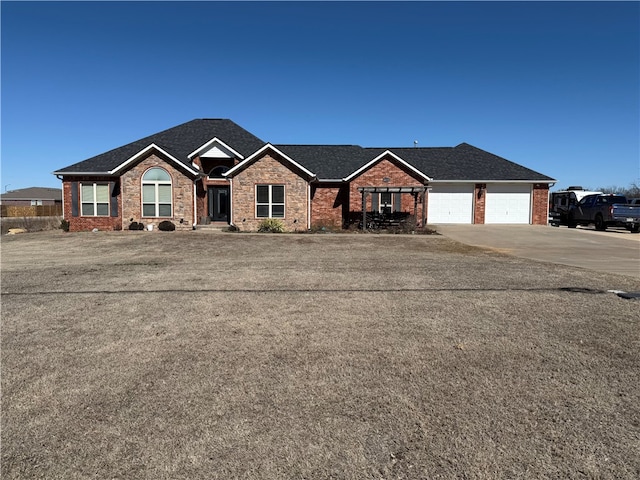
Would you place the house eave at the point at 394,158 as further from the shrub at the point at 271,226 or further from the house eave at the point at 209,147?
the house eave at the point at 209,147

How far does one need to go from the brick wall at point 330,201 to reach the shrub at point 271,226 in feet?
11.5

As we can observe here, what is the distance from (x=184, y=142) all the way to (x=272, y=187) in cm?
860

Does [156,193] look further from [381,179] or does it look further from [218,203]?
[381,179]

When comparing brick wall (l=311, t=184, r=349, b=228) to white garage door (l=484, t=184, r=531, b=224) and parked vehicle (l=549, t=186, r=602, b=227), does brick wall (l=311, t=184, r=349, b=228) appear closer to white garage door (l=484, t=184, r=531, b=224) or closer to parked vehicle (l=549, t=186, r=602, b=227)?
white garage door (l=484, t=184, r=531, b=224)

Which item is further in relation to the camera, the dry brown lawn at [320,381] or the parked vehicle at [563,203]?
the parked vehicle at [563,203]

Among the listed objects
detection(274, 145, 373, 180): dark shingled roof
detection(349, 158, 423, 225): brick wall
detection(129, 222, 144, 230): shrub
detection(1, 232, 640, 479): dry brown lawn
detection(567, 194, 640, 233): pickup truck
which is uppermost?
detection(274, 145, 373, 180): dark shingled roof

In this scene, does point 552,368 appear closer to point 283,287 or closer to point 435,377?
point 435,377

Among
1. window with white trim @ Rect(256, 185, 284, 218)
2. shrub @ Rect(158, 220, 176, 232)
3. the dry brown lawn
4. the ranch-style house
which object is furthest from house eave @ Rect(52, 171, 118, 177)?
the dry brown lawn

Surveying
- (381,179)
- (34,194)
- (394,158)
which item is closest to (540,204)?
(394,158)

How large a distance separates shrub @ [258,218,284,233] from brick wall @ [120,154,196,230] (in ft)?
13.2

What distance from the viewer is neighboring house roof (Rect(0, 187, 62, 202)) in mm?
78938

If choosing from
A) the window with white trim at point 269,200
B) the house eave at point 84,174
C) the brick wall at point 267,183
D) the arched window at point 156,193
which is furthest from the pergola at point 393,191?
the house eave at point 84,174

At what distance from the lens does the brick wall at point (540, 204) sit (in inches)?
1086

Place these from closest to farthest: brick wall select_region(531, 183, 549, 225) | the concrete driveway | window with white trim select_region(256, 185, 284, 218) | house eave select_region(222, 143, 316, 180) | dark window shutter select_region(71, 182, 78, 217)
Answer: the concrete driveway < house eave select_region(222, 143, 316, 180) < dark window shutter select_region(71, 182, 78, 217) < window with white trim select_region(256, 185, 284, 218) < brick wall select_region(531, 183, 549, 225)
